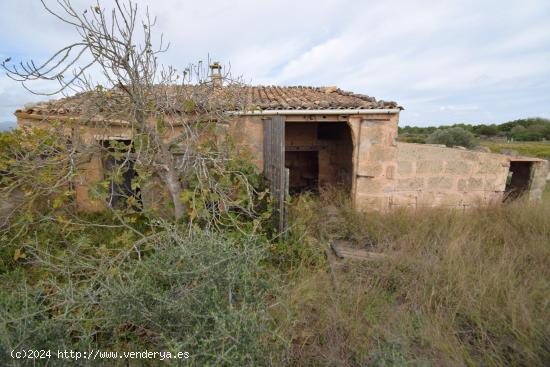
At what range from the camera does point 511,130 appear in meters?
34.2

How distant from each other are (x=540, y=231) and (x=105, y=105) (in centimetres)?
751

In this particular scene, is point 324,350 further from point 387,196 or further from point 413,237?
point 387,196

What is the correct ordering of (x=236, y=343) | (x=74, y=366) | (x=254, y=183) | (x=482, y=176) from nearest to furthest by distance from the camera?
1. (x=236, y=343)
2. (x=74, y=366)
3. (x=254, y=183)
4. (x=482, y=176)

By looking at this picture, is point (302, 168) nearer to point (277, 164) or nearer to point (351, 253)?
point (277, 164)

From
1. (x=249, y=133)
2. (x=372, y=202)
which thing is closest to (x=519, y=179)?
(x=372, y=202)

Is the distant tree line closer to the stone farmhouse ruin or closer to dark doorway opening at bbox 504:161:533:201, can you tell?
dark doorway opening at bbox 504:161:533:201

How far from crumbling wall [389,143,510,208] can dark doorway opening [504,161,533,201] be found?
710 mm

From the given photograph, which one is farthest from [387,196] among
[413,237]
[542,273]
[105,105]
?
[105,105]

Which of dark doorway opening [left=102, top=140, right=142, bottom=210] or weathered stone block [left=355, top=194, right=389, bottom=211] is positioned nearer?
dark doorway opening [left=102, top=140, right=142, bottom=210]

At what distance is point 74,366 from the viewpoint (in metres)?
2.02

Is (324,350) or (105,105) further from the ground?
(105,105)

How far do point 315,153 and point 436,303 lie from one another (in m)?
7.55

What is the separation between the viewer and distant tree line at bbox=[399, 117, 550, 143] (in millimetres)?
30953

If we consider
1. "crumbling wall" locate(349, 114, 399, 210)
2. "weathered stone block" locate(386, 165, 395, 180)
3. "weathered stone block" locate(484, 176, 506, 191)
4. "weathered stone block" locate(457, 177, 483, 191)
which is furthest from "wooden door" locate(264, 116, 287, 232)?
"weathered stone block" locate(484, 176, 506, 191)
